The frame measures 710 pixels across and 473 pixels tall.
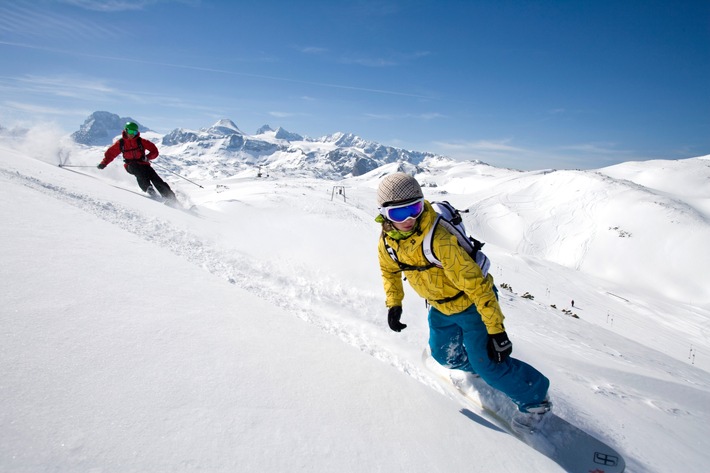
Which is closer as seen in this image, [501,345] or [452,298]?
[501,345]

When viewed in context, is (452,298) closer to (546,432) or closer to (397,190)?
(397,190)

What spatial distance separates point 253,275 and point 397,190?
3544 mm

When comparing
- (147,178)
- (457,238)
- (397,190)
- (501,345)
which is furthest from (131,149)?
(501,345)

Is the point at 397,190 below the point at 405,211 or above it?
above

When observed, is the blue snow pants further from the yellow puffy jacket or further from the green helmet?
the green helmet

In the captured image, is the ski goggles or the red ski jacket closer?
the ski goggles

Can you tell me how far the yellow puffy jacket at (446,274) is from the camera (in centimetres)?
341

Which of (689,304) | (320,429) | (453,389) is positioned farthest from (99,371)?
(689,304)

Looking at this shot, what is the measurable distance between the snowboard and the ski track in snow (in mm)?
472

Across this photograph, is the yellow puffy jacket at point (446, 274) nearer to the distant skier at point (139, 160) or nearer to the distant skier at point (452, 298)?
the distant skier at point (452, 298)

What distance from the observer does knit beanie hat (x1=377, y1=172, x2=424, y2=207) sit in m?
3.39

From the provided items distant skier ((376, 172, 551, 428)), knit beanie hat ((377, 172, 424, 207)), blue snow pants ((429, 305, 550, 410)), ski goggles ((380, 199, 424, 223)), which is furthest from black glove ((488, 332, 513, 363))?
knit beanie hat ((377, 172, 424, 207))

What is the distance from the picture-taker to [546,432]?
3840 mm

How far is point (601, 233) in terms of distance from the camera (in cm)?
5312
